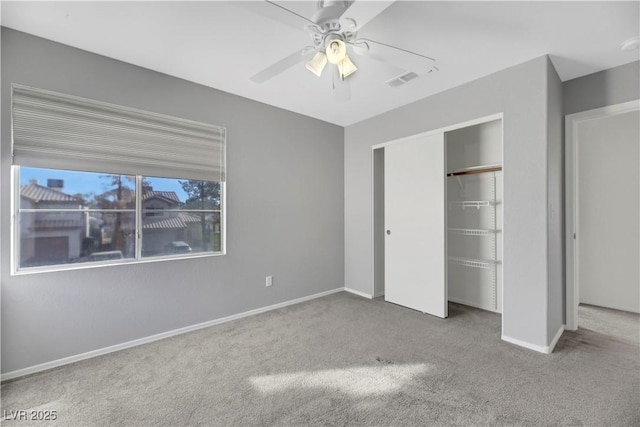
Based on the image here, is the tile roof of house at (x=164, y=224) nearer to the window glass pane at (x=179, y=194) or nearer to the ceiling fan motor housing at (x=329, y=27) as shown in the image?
the window glass pane at (x=179, y=194)

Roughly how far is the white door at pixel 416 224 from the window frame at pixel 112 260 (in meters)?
2.14

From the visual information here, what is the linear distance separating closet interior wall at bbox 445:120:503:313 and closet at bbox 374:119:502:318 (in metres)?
0.01

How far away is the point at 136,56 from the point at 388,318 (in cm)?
362

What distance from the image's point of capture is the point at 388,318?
3.28 metres

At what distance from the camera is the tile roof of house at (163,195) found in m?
2.75

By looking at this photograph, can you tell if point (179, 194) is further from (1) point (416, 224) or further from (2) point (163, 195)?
(1) point (416, 224)

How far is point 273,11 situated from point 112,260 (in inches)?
96.7

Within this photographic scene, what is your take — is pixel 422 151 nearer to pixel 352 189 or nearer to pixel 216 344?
pixel 352 189

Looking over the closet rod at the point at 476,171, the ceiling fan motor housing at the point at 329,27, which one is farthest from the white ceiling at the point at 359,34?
the closet rod at the point at 476,171

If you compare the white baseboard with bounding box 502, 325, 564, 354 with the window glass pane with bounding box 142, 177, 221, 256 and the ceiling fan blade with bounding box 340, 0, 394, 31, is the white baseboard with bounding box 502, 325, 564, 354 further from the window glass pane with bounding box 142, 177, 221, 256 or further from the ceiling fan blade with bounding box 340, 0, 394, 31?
the window glass pane with bounding box 142, 177, 221, 256

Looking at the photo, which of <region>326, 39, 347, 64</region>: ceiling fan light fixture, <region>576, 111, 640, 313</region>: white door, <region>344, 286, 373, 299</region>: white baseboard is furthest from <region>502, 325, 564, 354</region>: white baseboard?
<region>326, 39, 347, 64</region>: ceiling fan light fixture

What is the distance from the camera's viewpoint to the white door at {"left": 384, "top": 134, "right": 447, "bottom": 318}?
330 cm

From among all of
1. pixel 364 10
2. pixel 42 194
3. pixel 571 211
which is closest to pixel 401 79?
pixel 364 10

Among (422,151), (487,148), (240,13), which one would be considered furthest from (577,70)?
(240,13)
